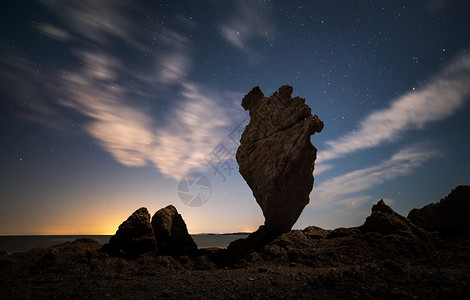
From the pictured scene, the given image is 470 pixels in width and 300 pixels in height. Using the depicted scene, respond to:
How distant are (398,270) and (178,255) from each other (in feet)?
45.2

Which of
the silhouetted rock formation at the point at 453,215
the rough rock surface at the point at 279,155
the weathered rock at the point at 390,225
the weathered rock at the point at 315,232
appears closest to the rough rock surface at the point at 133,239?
the rough rock surface at the point at 279,155

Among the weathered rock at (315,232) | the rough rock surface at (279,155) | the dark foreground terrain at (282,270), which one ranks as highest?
the rough rock surface at (279,155)

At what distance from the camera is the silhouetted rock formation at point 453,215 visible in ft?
68.5

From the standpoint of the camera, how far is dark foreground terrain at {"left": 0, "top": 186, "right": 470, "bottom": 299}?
898 centimetres

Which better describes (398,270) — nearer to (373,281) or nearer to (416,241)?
(373,281)

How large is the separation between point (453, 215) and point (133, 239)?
1165 inches

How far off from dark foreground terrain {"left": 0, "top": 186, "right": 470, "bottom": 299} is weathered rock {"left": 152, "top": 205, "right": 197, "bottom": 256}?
1076 mm

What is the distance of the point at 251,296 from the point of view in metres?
8.58

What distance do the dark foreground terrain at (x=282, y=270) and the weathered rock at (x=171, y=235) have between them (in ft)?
3.53

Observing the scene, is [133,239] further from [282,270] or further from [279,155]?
[279,155]

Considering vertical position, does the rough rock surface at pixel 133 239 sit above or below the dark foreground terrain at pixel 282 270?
above

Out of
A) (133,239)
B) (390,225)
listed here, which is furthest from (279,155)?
(133,239)

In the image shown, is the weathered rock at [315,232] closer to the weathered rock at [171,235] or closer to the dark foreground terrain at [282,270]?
the dark foreground terrain at [282,270]

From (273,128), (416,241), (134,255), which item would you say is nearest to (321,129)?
(273,128)
